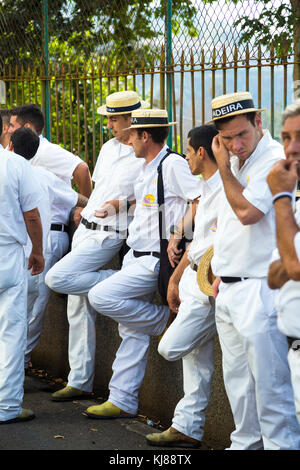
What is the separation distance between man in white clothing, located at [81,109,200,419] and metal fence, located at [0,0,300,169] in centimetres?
98

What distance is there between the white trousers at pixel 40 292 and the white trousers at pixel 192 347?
82.1 inches

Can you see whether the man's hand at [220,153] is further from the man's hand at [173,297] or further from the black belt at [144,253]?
the black belt at [144,253]

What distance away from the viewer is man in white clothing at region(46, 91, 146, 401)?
619 centimetres

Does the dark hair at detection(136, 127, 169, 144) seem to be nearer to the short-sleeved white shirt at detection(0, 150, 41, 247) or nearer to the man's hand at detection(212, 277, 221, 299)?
the short-sleeved white shirt at detection(0, 150, 41, 247)

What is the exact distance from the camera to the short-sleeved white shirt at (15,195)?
5.73 m

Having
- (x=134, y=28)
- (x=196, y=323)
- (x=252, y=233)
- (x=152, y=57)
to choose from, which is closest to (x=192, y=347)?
(x=196, y=323)

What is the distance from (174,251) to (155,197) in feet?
1.46

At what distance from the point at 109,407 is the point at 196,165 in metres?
1.96

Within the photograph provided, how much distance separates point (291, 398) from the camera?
4.16 metres

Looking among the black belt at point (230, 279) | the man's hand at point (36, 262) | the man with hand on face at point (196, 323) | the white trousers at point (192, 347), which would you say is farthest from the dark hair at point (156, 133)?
the black belt at point (230, 279)

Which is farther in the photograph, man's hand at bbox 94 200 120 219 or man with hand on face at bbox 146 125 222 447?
man's hand at bbox 94 200 120 219

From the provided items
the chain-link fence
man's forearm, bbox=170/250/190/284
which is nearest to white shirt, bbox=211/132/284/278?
man's forearm, bbox=170/250/190/284

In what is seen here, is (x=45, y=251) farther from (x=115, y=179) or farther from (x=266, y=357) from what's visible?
(x=266, y=357)
